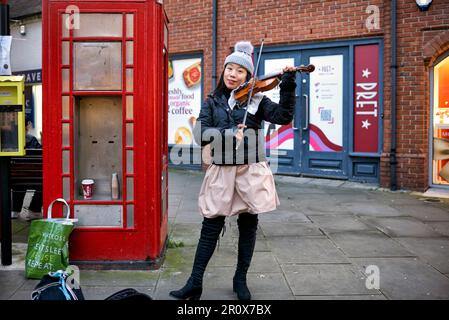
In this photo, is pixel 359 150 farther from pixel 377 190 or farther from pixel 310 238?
pixel 310 238

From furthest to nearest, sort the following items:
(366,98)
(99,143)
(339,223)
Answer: (366,98), (339,223), (99,143)

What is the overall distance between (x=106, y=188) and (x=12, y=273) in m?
1.13

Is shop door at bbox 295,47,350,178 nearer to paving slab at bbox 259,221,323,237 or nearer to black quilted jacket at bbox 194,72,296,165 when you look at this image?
paving slab at bbox 259,221,323,237

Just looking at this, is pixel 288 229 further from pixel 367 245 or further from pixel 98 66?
pixel 98 66

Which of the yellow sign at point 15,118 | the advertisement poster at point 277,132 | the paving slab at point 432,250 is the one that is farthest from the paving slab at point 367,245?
the advertisement poster at point 277,132

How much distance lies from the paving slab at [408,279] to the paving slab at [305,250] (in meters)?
0.27

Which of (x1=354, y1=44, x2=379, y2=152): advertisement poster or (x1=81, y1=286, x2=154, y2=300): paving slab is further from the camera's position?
(x1=354, y1=44, x2=379, y2=152): advertisement poster

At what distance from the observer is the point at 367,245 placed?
5539 millimetres

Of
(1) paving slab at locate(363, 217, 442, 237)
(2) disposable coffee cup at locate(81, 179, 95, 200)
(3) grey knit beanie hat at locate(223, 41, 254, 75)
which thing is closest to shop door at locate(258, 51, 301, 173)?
(1) paving slab at locate(363, 217, 442, 237)

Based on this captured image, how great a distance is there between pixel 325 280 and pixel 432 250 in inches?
65.7

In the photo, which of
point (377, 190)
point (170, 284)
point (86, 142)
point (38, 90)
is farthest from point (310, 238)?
point (38, 90)

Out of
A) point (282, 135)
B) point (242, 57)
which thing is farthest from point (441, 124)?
point (242, 57)

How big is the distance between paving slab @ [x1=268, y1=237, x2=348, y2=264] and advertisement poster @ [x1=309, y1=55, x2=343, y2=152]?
4.65 metres

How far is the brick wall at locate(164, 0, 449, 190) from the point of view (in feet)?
29.3
